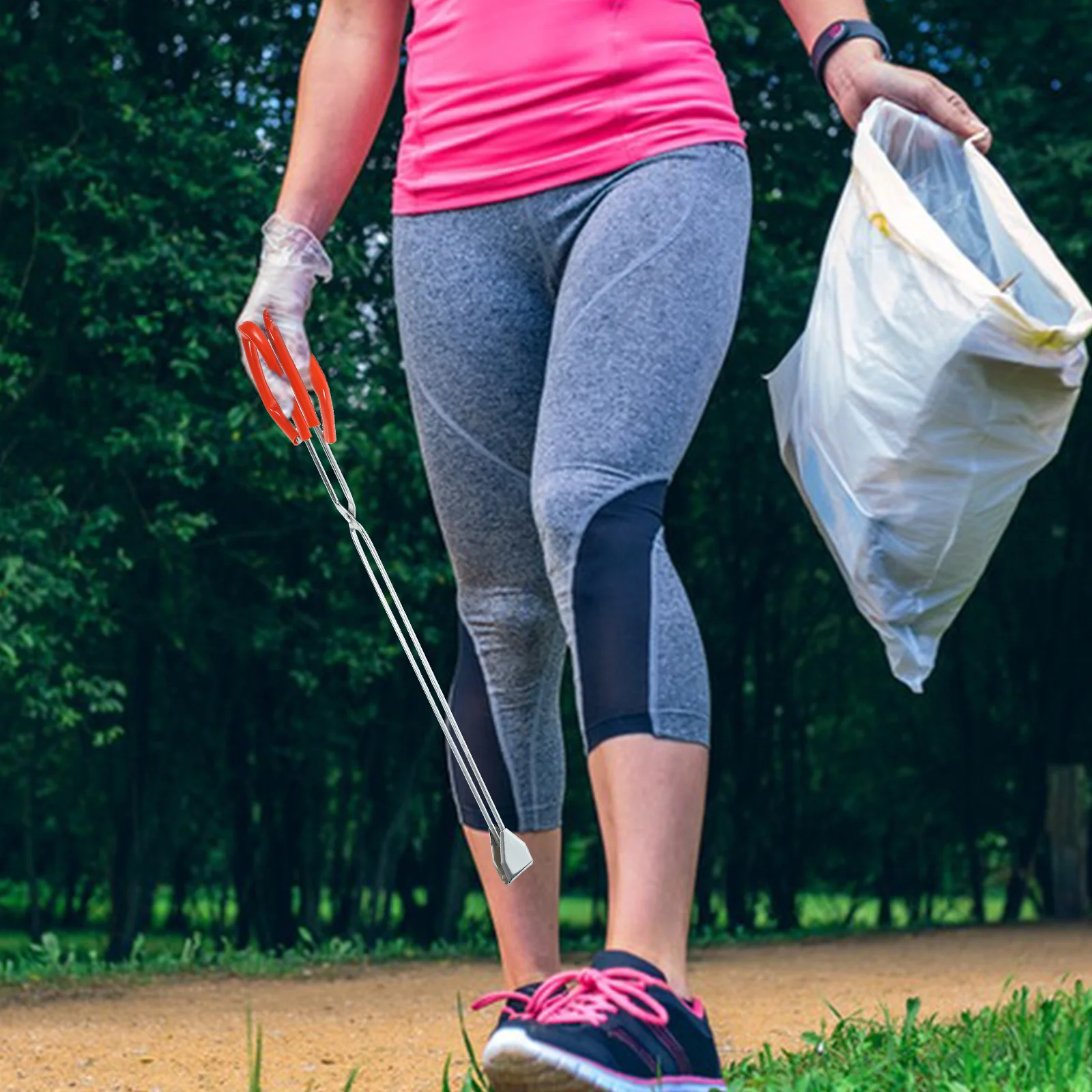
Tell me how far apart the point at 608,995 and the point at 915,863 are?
62.5 ft

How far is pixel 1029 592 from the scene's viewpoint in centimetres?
1622

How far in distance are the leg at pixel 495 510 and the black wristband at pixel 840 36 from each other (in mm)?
543

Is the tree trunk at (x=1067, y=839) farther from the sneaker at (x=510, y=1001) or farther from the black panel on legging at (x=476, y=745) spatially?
the sneaker at (x=510, y=1001)

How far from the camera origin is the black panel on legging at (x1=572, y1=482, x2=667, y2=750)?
7.67 feet

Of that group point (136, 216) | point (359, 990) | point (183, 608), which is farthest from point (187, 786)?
point (359, 990)

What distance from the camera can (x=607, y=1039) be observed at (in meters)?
2.11

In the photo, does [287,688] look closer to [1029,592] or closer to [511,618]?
[1029,592]

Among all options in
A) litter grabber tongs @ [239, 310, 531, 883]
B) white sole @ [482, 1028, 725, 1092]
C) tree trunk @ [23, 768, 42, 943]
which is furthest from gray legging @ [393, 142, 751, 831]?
tree trunk @ [23, 768, 42, 943]

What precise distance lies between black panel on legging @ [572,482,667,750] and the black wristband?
0.77 meters

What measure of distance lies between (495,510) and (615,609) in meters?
0.40

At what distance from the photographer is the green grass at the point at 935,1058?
8.02ft

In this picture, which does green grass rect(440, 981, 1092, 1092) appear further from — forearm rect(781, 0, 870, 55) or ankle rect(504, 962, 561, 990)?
forearm rect(781, 0, 870, 55)

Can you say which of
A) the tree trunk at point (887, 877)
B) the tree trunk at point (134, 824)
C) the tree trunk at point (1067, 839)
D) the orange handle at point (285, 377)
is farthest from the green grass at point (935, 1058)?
the tree trunk at point (887, 877)

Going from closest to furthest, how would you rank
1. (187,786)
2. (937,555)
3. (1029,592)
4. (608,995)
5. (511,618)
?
(608,995) < (937,555) < (511,618) < (187,786) < (1029,592)
